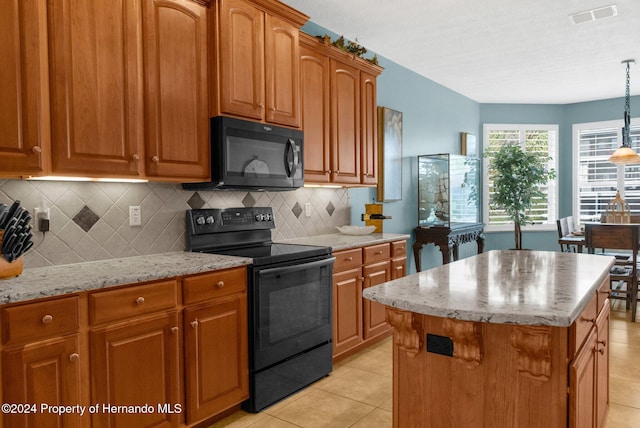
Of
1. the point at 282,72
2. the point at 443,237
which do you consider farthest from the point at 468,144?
the point at 282,72

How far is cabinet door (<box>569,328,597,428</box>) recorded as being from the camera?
1.41 metres

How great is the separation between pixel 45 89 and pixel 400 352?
1924mm

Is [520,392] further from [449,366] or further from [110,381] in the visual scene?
[110,381]

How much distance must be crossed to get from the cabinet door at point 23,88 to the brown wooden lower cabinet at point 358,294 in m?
2.02

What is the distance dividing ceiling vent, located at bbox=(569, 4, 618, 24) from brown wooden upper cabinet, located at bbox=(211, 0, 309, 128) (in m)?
2.43

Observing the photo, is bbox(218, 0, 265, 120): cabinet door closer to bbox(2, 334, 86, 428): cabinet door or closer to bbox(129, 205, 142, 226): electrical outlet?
bbox(129, 205, 142, 226): electrical outlet

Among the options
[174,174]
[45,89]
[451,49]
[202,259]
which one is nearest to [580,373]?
[202,259]

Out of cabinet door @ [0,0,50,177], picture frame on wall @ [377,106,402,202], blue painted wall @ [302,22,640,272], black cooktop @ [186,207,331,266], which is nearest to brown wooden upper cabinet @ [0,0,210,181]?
cabinet door @ [0,0,50,177]

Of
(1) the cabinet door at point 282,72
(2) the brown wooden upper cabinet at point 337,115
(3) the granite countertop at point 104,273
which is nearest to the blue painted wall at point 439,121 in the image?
(2) the brown wooden upper cabinet at point 337,115

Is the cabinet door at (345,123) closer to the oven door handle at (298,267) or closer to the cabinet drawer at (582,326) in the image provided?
the oven door handle at (298,267)

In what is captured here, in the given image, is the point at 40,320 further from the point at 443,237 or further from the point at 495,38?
the point at 495,38

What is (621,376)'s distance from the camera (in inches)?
124

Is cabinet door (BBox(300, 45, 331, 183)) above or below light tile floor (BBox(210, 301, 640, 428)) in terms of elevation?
above

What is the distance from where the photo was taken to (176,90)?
2502 mm
